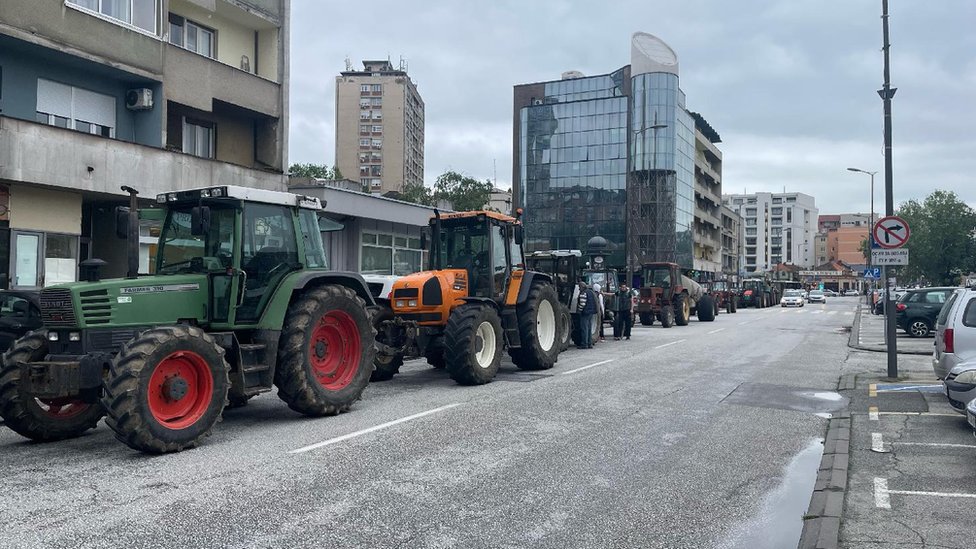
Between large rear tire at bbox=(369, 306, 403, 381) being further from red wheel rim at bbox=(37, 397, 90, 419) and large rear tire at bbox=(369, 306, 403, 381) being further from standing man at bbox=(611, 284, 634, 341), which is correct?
standing man at bbox=(611, 284, 634, 341)

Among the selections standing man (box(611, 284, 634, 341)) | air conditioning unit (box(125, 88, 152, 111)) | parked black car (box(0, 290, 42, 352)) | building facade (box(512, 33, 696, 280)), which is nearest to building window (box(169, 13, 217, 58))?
air conditioning unit (box(125, 88, 152, 111))

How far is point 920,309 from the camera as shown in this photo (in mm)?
23875

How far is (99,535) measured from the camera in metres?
4.78

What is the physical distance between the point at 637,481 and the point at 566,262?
12.3 meters

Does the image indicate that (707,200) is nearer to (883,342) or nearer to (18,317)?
(883,342)

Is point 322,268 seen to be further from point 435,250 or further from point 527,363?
point 527,363

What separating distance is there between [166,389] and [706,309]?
28709 mm

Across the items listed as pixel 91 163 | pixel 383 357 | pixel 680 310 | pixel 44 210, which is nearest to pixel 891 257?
pixel 383 357

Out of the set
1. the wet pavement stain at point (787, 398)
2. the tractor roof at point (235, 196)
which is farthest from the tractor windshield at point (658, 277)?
the tractor roof at point (235, 196)

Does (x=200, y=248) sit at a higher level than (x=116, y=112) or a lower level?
lower

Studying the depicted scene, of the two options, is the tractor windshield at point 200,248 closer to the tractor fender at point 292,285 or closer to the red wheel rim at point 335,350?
the tractor fender at point 292,285

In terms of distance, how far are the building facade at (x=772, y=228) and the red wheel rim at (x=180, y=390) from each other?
18042cm

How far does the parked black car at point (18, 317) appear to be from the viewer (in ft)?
33.2

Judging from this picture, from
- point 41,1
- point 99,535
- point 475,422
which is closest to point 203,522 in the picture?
point 99,535
